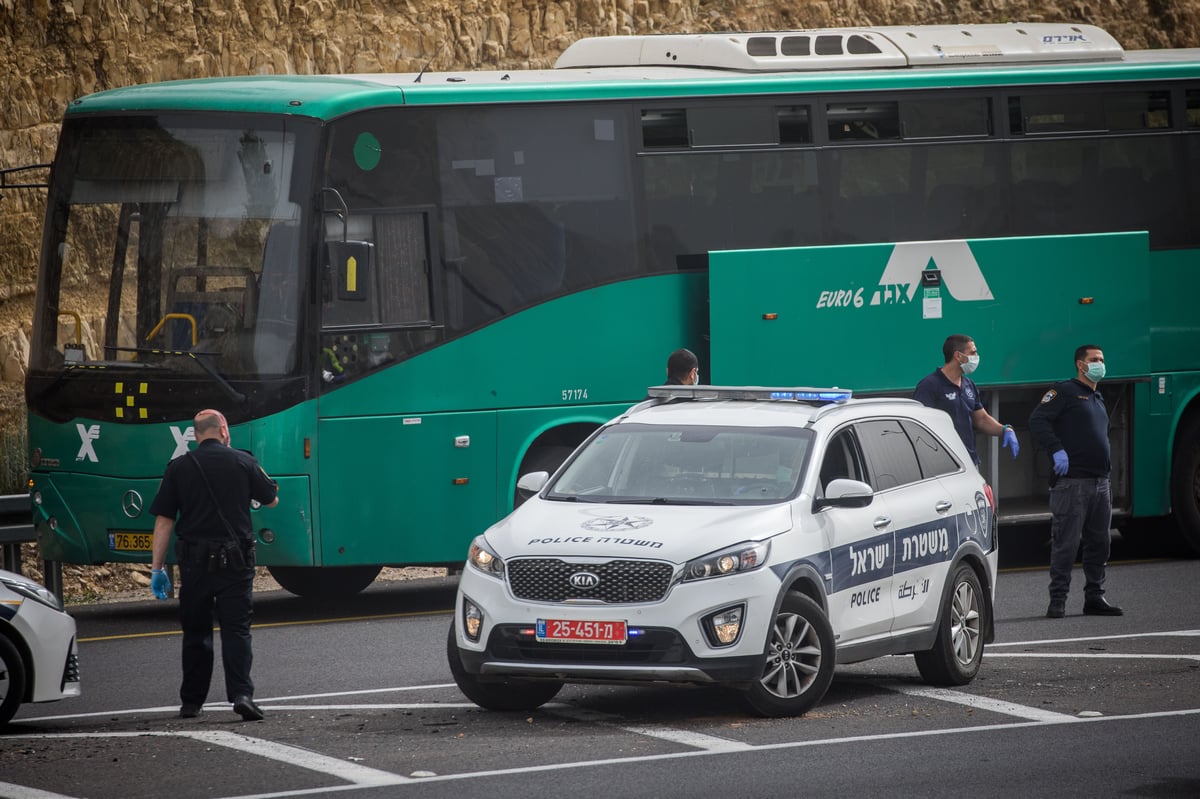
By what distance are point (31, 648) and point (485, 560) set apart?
8.29 ft

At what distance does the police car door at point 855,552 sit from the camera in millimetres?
11117

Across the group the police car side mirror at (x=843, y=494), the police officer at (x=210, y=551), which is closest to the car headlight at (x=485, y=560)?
the police officer at (x=210, y=551)

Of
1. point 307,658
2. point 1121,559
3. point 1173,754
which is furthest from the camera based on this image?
point 1121,559

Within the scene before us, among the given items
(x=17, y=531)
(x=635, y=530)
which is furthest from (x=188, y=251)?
(x=635, y=530)

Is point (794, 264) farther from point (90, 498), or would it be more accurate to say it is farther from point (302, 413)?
point (90, 498)

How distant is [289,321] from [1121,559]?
29.4ft

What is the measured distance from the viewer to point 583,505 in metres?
11.2

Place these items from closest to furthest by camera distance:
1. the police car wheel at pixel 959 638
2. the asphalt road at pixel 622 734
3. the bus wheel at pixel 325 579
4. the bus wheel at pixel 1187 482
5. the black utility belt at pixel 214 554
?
the asphalt road at pixel 622 734, the black utility belt at pixel 214 554, the police car wheel at pixel 959 638, the bus wheel at pixel 325 579, the bus wheel at pixel 1187 482

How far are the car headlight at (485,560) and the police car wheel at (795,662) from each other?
145 cm

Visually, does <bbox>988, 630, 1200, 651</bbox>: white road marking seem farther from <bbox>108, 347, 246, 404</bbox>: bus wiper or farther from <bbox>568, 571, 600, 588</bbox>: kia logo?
<bbox>108, 347, 246, 404</bbox>: bus wiper

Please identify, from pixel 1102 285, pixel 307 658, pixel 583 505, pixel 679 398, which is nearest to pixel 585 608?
pixel 583 505

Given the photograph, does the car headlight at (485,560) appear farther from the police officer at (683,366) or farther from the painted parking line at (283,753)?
the police officer at (683,366)

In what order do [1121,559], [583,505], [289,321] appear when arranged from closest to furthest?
[583,505], [289,321], [1121,559]

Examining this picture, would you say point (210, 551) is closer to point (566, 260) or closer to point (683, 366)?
point (683, 366)
